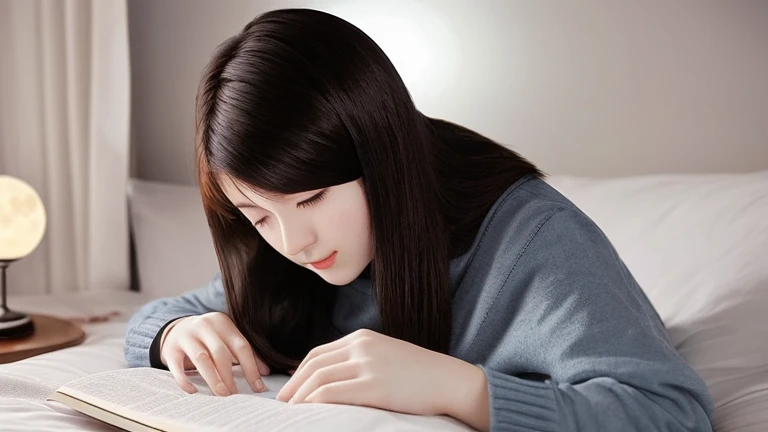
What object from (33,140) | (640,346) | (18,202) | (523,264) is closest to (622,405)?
(640,346)

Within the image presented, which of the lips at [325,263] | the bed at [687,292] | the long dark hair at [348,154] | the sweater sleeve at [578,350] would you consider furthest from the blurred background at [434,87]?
the lips at [325,263]

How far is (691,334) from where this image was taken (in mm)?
1149

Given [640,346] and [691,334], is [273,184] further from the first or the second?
[691,334]

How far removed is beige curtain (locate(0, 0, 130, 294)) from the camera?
197 centimetres

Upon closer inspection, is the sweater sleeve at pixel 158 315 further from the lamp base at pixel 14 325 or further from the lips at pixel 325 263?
the lamp base at pixel 14 325

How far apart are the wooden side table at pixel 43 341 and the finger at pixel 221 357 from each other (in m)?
0.56

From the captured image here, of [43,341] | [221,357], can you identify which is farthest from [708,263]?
[43,341]

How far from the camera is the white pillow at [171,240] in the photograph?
6.15 feet

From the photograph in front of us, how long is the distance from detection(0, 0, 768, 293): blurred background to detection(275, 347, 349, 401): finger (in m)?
1.03

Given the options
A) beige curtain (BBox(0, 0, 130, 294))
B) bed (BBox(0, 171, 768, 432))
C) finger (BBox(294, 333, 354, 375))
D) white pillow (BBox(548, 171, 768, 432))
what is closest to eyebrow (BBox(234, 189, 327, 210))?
finger (BBox(294, 333, 354, 375))

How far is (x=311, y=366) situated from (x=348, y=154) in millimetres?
225

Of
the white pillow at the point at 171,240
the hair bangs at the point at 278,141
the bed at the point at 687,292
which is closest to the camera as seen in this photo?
the hair bangs at the point at 278,141

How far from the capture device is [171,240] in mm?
1912

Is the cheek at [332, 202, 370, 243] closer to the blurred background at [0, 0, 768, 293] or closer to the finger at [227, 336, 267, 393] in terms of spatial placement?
the finger at [227, 336, 267, 393]
